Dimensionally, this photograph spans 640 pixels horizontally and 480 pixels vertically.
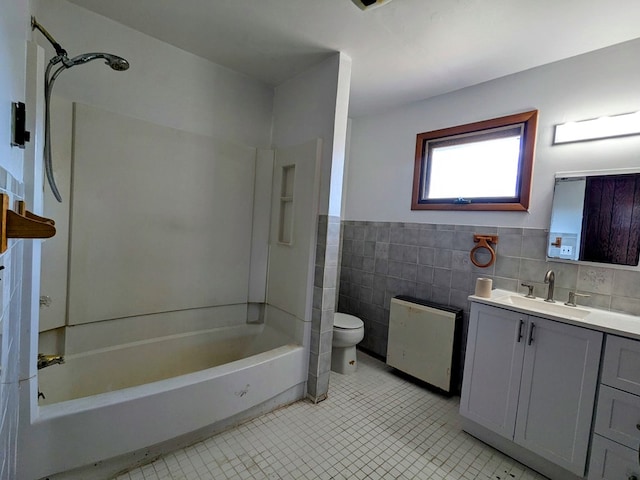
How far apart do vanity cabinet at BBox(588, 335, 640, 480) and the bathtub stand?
1.62 metres

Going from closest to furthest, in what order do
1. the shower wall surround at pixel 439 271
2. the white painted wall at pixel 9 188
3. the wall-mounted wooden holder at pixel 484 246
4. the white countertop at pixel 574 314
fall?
the white painted wall at pixel 9 188 → the white countertop at pixel 574 314 → the shower wall surround at pixel 439 271 → the wall-mounted wooden holder at pixel 484 246

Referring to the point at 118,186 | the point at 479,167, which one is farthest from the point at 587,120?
the point at 118,186

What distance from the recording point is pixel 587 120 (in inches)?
69.5

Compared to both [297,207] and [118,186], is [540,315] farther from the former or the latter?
[118,186]

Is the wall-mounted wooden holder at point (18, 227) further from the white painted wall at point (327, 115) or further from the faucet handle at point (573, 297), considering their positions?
the faucet handle at point (573, 297)

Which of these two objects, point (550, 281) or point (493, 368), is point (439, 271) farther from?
point (493, 368)

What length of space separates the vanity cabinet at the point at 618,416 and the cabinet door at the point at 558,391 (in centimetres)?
4

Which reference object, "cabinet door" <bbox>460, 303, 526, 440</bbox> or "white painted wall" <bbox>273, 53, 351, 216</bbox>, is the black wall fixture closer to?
"white painted wall" <bbox>273, 53, 351, 216</bbox>

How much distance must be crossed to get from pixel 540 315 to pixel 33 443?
8.05 feet

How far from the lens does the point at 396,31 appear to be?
1.68 m

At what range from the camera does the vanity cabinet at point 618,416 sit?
1268mm

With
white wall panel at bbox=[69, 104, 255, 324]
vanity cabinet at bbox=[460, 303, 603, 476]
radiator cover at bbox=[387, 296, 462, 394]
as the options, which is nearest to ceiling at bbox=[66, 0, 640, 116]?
white wall panel at bbox=[69, 104, 255, 324]

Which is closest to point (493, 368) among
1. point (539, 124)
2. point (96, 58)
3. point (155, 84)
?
point (539, 124)

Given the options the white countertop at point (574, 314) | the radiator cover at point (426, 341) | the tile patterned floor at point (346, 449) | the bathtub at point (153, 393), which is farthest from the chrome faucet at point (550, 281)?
the bathtub at point (153, 393)
